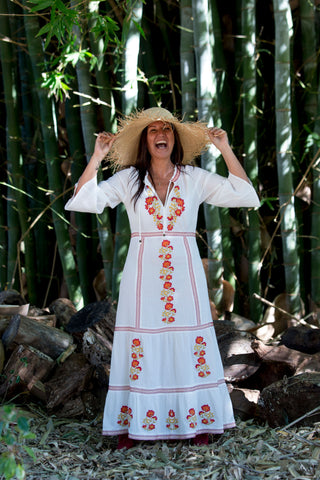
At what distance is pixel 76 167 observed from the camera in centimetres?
398

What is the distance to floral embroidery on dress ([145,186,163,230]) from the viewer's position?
99.1 inches

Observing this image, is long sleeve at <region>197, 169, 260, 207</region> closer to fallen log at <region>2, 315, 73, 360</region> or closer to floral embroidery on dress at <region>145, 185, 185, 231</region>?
floral embroidery on dress at <region>145, 185, 185, 231</region>

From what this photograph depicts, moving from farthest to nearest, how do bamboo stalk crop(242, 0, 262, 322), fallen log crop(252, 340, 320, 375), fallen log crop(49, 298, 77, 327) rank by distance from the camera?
bamboo stalk crop(242, 0, 262, 322) → fallen log crop(49, 298, 77, 327) → fallen log crop(252, 340, 320, 375)

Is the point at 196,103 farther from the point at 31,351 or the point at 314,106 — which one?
the point at 31,351

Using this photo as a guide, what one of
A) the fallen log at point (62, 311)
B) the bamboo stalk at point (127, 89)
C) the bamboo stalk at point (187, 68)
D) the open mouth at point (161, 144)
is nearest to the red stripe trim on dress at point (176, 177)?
the open mouth at point (161, 144)

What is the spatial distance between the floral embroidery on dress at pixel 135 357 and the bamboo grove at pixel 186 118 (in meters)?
1.12

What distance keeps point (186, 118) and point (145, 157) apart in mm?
1111

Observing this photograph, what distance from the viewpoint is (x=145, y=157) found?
2.60m

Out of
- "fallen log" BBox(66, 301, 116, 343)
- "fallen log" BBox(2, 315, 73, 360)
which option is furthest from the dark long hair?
"fallen log" BBox(2, 315, 73, 360)

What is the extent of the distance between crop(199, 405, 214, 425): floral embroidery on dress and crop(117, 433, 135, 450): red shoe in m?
0.29

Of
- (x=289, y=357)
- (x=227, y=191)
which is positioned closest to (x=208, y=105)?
(x=227, y=191)

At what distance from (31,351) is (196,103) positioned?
1766 mm

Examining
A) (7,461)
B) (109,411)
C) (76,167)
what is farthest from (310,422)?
(76,167)

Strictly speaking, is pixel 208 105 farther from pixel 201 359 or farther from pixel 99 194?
pixel 201 359
